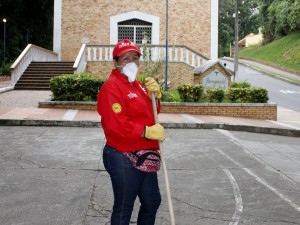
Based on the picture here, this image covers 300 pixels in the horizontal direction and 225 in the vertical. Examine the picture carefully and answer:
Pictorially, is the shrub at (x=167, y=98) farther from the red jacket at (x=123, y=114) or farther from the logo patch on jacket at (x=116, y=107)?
the logo patch on jacket at (x=116, y=107)

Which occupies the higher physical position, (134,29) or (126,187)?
(134,29)

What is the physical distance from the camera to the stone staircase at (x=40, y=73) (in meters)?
22.2

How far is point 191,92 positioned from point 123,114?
12603 mm

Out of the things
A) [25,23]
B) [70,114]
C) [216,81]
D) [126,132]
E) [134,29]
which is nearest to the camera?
[126,132]

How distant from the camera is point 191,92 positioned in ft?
52.1

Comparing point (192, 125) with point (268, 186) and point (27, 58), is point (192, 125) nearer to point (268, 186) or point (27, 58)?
point (268, 186)

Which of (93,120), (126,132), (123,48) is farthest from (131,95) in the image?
(93,120)

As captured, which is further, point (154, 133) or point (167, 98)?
point (167, 98)

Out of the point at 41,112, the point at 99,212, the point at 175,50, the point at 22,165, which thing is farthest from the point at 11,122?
the point at 175,50

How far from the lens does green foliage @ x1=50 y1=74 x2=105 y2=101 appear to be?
15703 millimetres

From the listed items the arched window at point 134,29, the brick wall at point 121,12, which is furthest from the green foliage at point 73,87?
the arched window at point 134,29

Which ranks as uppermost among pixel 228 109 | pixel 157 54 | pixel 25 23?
pixel 25 23

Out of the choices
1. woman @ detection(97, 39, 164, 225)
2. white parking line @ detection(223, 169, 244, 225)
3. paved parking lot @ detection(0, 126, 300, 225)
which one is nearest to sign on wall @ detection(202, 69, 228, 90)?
paved parking lot @ detection(0, 126, 300, 225)

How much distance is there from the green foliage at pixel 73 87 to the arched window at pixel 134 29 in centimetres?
1170
